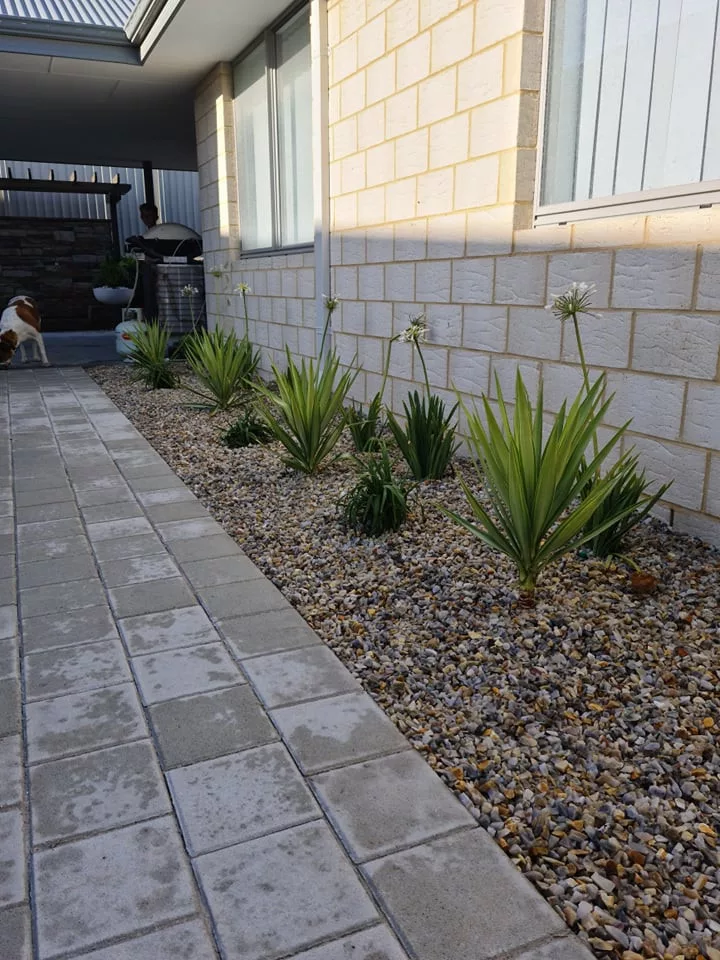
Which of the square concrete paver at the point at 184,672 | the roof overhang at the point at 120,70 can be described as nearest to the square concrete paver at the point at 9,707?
the square concrete paver at the point at 184,672

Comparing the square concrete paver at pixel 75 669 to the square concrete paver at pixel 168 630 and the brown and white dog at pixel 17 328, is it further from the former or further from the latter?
the brown and white dog at pixel 17 328

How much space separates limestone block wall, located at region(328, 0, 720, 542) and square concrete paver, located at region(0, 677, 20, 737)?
2139 mm

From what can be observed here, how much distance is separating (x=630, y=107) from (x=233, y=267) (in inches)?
198

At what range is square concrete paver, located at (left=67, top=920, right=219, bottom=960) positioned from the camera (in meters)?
1.14

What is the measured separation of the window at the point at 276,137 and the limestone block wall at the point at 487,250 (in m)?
0.80

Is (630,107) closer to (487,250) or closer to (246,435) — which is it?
(487,250)

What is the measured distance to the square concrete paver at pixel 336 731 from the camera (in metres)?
1.61

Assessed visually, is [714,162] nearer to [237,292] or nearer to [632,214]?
[632,214]

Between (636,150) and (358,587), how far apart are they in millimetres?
1874

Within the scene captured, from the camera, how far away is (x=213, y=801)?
147cm

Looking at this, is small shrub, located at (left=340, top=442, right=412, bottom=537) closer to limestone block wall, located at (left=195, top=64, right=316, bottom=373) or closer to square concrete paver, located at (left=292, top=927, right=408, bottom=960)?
square concrete paver, located at (left=292, top=927, right=408, bottom=960)

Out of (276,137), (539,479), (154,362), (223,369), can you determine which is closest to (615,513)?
(539,479)

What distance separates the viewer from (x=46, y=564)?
2.72m

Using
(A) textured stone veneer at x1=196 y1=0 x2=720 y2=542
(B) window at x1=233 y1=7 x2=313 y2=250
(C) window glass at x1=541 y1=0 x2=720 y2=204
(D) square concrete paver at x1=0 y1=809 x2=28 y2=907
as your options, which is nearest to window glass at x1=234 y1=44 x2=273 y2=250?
(B) window at x1=233 y1=7 x2=313 y2=250
